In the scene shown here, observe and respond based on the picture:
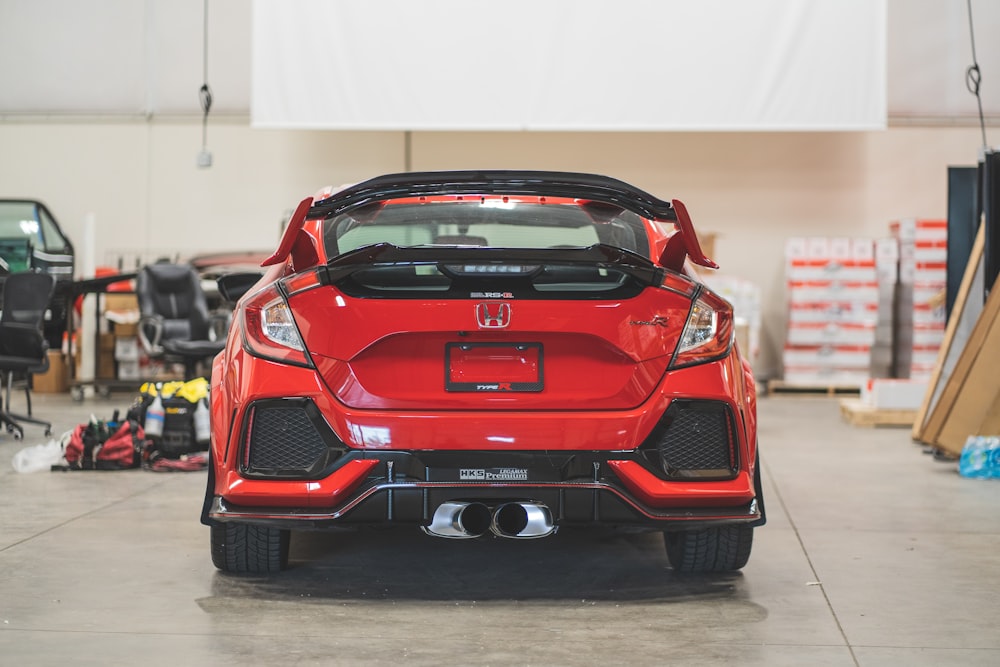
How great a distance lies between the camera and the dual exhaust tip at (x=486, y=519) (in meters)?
3.15

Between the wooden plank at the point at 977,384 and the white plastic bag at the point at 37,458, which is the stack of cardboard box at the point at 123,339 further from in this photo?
the wooden plank at the point at 977,384

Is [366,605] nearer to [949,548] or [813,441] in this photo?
[949,548]

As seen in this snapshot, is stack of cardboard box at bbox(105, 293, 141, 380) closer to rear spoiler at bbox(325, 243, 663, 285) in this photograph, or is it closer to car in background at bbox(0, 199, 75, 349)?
car in background at bbox(0, 199, 75, 349)

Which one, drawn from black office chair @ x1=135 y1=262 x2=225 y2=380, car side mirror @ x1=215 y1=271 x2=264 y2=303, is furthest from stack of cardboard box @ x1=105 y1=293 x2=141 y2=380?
car side mirror @ x1=215 y1=271 x2=264 y2=303

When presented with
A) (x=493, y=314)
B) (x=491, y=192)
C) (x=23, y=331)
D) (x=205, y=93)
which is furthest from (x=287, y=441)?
(x=205, y=93)

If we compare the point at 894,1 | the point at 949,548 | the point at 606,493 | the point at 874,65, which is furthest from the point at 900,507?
the point at 894,1

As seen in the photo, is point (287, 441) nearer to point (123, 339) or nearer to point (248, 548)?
point (248, 548)

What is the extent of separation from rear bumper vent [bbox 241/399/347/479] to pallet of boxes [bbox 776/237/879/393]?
966 cm

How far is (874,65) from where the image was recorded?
11.8 metres

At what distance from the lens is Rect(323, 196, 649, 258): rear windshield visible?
11.7ft

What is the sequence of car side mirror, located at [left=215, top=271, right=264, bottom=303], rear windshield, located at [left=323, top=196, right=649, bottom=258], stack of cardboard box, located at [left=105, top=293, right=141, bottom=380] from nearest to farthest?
1. rear windshield, located at [left=323, top=196, right=649, bottom=258]
2. car side mirror, located at [left=215, top=271, right=264, bottom=303]
3. stack of cardboard box, located at [left=105, top=293, right=141, bottom=380]

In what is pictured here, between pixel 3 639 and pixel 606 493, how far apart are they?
1618 mm

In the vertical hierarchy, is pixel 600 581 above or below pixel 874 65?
below

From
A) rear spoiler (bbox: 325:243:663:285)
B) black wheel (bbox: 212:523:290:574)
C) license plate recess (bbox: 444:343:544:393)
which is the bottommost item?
black wheel (bbox: 212:523:290:574)
